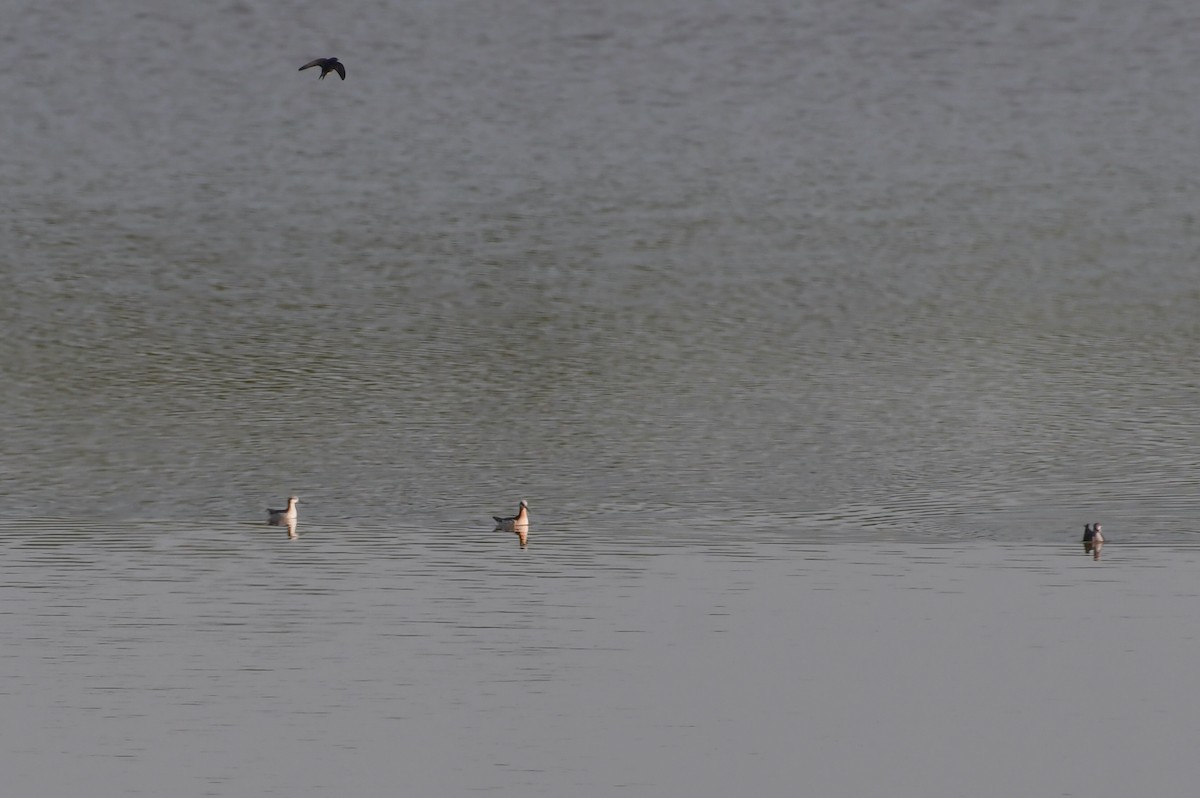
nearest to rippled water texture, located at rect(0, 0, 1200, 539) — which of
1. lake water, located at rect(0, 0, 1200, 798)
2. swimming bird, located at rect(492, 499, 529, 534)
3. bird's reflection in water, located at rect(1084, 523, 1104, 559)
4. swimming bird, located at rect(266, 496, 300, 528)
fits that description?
lake water, located at rect(0, 0, 1200, 798)

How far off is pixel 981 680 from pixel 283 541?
9.82 meters

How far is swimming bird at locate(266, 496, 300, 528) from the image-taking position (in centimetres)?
2747

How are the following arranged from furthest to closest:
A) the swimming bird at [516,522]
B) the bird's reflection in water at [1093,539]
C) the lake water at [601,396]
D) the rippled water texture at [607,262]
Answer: the rippled water texture at [607,262], the swimming bird at [516,522], the bird's reflection in water at [1093,539], the lake water at [601,396]

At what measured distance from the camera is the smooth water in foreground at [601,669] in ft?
51.3

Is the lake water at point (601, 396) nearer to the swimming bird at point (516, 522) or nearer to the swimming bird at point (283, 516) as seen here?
the swimming bird at point (516, 522)

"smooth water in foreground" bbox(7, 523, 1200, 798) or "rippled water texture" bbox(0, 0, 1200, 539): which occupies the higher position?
"rippled water texture" bbox(0, 0, 1200, 539)

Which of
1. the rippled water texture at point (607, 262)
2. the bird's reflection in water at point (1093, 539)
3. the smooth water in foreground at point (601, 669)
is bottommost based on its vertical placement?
the smooth water in foreground at point (601, 669)

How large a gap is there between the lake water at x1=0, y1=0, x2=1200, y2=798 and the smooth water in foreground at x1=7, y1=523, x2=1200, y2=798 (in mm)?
66

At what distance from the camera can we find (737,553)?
983 inches

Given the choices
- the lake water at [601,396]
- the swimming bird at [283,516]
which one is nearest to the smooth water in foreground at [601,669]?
the lake water at [601,396]

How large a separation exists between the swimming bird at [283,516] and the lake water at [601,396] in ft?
1.55

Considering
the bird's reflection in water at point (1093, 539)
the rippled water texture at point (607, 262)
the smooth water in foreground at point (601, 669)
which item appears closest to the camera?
the smooth water in foreground at point (601, 669)

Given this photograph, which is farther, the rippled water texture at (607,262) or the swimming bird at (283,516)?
the rippled water texture at (607,262)

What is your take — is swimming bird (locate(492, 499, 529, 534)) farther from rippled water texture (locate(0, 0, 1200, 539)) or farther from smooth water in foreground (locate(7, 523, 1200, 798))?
smooth water in foreground (locate(7, 523, 1200, 798))
